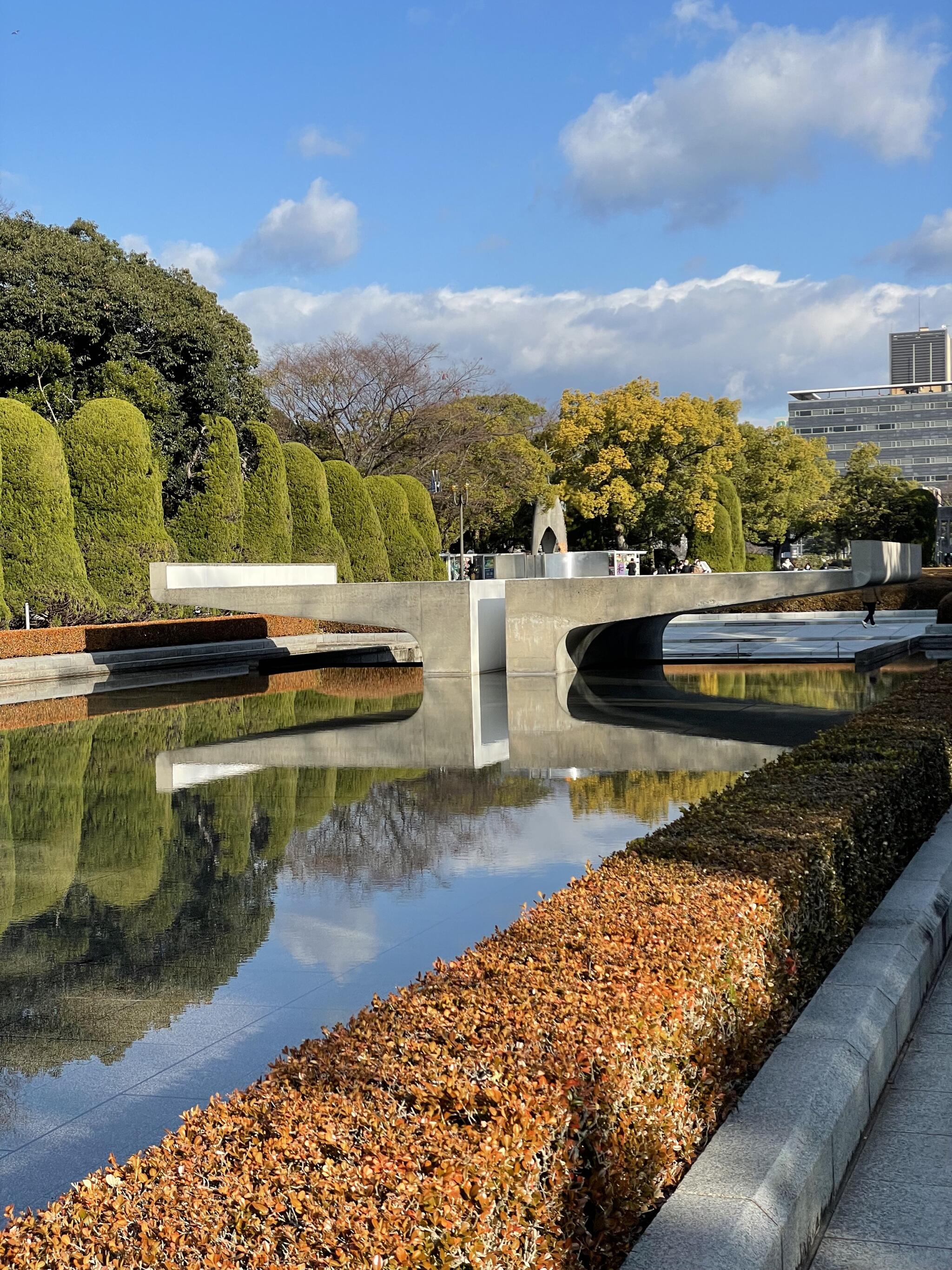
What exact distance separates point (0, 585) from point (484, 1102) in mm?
24994

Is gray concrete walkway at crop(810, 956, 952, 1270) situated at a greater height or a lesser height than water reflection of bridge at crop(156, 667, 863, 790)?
lesser

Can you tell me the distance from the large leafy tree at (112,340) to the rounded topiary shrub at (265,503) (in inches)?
31.2

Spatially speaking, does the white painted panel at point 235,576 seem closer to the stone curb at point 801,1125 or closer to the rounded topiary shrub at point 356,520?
the rounded topiary shrub at point 356,520

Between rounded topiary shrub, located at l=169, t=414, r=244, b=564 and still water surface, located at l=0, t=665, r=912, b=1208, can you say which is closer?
still water surface, located at l=0, t=665, r=912, b=1208

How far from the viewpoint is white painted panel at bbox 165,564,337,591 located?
23.0 meters

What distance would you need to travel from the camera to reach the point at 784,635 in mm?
32906

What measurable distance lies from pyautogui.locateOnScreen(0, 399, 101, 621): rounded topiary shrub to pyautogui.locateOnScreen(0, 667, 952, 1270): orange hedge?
2405cm

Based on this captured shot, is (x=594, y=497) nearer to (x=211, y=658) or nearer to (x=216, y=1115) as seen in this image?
(x=211, y=658)

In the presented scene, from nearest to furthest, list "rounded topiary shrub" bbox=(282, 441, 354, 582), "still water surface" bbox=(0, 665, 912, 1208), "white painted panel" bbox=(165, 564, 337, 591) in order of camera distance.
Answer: "still water surface" bbox=(0, 665, 912, 1208), "white painted panel" bbox=(165, 564, 337, 591), "rounded topiary shrub" bbox=(282, 441, 354, 582)

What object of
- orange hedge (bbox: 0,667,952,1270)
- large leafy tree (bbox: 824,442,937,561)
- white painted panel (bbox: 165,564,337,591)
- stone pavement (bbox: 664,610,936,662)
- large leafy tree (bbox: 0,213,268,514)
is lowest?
stone pavement (bbox: 664,610,936,662)

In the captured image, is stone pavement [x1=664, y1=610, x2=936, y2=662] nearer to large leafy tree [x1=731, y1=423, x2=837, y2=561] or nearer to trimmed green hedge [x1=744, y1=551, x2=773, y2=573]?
trimmed green hedge [x1=744, y1=551, x2=773, y2=573]

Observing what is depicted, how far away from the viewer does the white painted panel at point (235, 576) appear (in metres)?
23.0

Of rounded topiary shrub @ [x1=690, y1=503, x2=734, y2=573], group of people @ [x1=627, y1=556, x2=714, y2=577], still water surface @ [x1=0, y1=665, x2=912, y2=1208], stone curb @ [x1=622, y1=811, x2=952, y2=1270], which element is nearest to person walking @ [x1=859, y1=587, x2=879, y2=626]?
group of people @ [x1=627, y1=556, x2=714, y2=577]

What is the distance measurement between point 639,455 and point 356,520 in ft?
50.0
